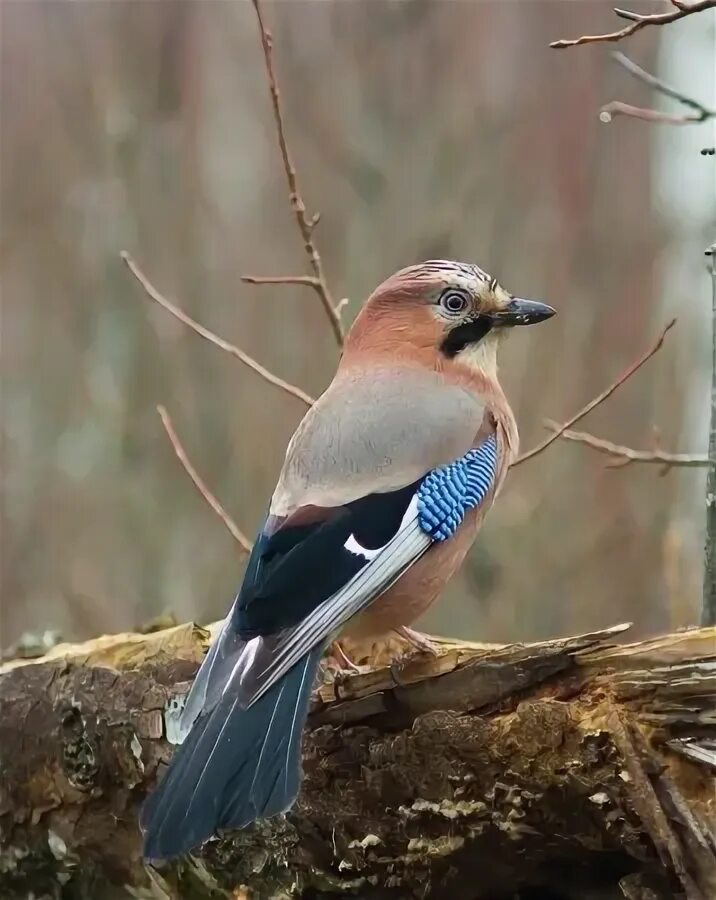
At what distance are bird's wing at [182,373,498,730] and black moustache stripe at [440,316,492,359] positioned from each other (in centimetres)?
8

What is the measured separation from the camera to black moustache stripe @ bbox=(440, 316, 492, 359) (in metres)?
1.92

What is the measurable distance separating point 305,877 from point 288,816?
0.09 metres

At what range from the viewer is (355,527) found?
1.59m

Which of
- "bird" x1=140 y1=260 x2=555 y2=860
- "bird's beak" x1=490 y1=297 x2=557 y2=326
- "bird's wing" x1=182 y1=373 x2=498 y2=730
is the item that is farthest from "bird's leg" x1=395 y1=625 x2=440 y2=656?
"bird's beak" x1=490 y1=297 x2=557 y2=326

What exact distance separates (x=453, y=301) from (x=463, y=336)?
0.06 metres

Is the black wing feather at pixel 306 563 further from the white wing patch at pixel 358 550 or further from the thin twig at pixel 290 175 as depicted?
the thin twig at pixel 290 175

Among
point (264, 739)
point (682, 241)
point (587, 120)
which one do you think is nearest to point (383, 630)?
point (264, 739)

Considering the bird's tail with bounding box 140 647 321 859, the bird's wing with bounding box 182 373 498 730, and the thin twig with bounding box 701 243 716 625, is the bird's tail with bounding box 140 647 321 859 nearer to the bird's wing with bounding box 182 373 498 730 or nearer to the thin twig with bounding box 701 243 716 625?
the bird's wing with bounding box 182 373 498 730

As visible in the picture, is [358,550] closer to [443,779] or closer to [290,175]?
[443,779]

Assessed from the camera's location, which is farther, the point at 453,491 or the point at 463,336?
the point at 463,336

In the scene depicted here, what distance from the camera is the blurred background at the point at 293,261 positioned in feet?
11.4

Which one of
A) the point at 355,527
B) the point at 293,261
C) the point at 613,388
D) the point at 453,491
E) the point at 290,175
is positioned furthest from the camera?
the point at 293,261

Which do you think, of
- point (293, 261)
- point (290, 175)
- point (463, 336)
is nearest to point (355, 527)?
point (463, 336)

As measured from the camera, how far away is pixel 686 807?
1296mm
